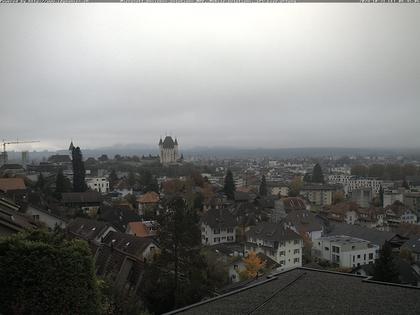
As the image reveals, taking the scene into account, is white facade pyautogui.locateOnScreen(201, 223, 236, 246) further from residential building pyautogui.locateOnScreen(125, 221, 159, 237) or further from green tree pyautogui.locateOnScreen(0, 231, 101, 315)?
green tree pyautogui.locateOnScreen(0, 231, 101, 315)

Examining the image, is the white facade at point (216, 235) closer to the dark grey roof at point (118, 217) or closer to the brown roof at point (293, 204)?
the dark grey roof at point (118, 217)

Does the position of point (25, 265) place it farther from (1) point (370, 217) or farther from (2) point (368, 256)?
(1) point (370, 217)

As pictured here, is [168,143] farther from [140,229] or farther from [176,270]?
[176,270]

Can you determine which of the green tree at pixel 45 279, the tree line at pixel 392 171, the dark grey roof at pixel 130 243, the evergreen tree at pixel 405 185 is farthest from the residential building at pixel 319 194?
the green tree at pixel 45 279

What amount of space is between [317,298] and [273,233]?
7174 millimetres

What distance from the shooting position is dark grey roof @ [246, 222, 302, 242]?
952 cm

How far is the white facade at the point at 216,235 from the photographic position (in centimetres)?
1170

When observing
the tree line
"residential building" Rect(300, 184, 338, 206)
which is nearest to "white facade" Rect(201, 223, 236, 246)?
"residential building" Rect(300, 184, 338, 206)

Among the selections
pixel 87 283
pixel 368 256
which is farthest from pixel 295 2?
pixel 368 256

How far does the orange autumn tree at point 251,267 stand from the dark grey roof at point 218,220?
3912 millimetres

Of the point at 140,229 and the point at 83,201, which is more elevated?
the point at 83,201

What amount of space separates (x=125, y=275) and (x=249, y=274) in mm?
2612

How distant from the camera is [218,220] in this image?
11.8 m

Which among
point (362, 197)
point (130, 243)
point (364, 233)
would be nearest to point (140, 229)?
point (130, 243)
